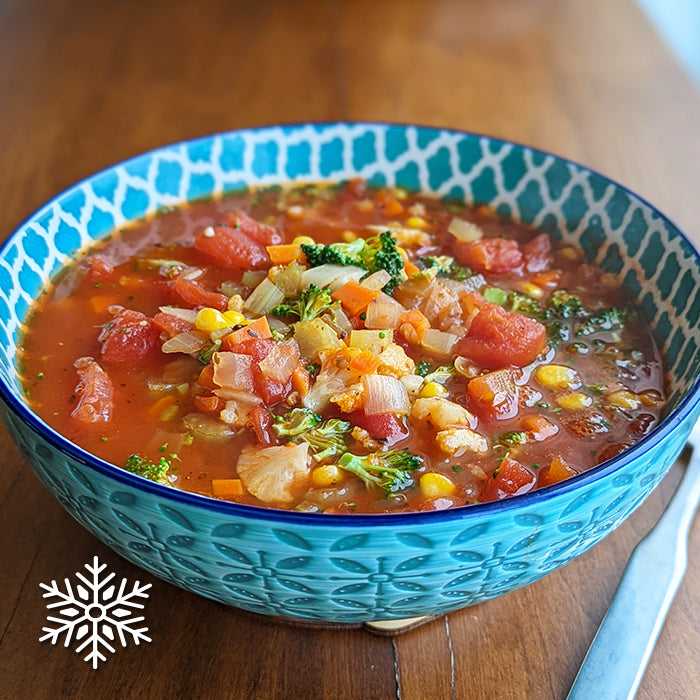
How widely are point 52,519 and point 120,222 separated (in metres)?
1.26

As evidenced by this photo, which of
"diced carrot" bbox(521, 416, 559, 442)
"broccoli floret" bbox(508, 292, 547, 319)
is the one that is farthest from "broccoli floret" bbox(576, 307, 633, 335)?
"diced carrot" bbox(521, 416, 559, 442)

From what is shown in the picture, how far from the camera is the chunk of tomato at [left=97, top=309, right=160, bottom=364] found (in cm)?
268

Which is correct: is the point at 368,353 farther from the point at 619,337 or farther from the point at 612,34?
the point at 612,34

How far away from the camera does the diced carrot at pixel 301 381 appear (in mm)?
2508

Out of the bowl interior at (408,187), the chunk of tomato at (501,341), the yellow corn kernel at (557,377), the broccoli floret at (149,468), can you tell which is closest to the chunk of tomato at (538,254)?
the bowl interior at (408,187)

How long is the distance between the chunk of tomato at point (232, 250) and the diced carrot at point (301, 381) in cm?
77

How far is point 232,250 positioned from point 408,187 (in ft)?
3.12

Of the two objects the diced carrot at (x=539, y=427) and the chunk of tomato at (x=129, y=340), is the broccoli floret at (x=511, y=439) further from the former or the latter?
the chunk of tomato at (x=129, y=340)

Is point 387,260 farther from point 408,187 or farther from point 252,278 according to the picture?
point 408,187

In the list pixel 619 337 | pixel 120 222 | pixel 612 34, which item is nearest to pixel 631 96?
pixel 612 34

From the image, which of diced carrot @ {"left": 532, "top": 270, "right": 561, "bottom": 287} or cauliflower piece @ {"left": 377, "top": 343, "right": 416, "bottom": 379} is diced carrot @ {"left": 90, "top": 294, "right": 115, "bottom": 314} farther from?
diced carrot @ {"left": 532, "top": 270, "right": 561, "bottom": 287}

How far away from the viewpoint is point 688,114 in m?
5.23

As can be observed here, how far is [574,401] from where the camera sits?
259 centimetres

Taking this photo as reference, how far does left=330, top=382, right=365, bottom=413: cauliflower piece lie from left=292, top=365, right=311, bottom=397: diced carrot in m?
0.10
